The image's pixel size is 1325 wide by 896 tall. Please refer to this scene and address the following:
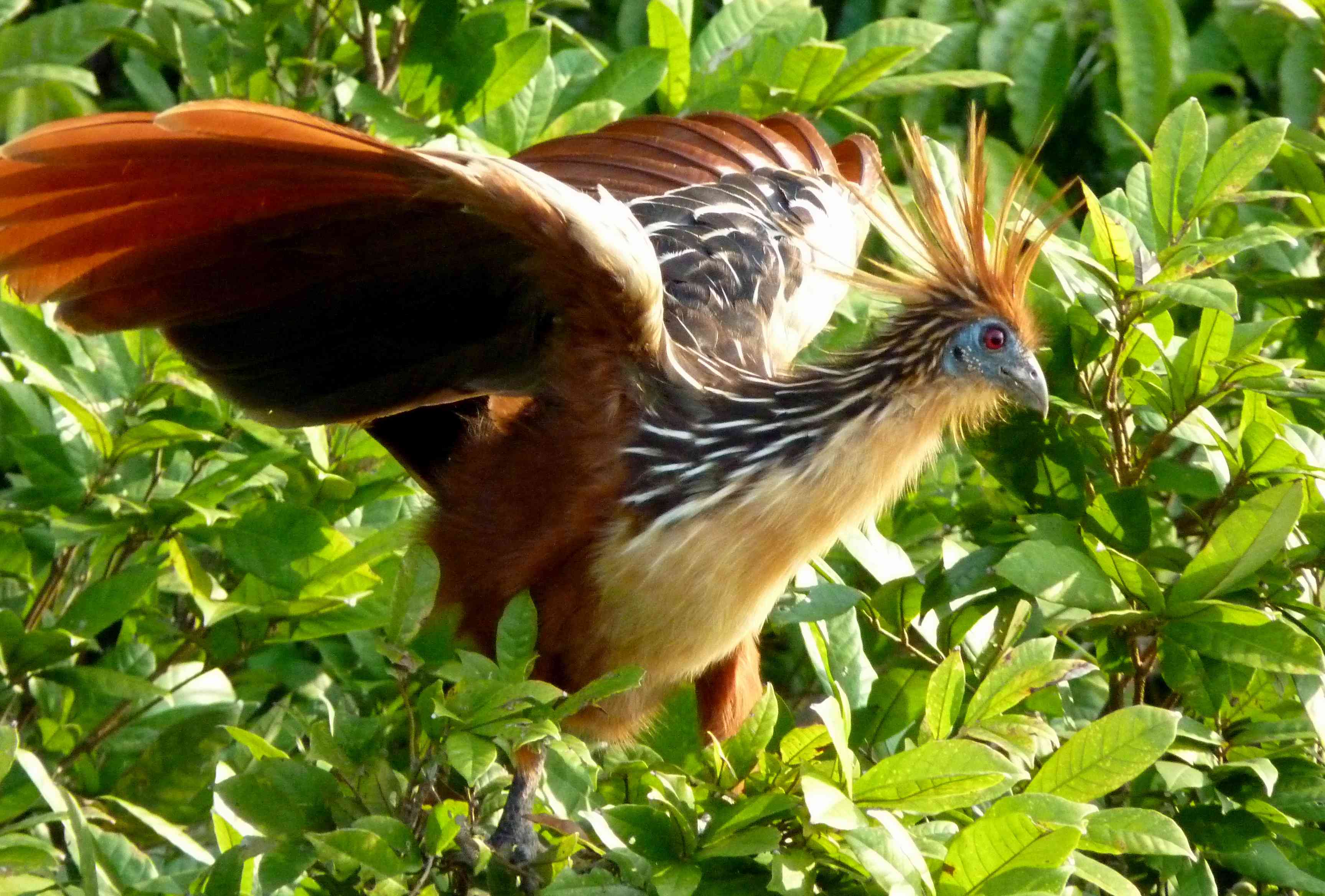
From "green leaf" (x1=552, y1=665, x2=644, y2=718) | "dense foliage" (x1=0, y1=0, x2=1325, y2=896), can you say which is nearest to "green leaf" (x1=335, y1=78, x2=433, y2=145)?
"dense foliage" (x1=0, y1=0, x2=1325, y2=896)

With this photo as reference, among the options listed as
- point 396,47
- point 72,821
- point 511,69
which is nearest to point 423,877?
point 72,821

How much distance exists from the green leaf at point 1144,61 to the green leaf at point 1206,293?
1717 millimetres

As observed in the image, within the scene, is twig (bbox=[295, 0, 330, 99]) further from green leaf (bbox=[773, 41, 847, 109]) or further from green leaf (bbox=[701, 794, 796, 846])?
green leaf (bbox=[701, 794, 796, 846])

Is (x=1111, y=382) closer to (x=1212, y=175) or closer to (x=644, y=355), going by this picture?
(x=1212, y=175)

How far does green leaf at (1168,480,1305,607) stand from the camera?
264 cm

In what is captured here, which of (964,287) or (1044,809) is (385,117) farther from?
(1044,809)

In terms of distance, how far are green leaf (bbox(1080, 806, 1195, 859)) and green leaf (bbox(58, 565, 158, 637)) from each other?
1.86 metres

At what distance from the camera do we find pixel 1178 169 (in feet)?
10.2

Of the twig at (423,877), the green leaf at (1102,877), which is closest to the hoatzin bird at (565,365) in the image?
the twig at (423,877)

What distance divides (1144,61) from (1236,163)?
1.44m

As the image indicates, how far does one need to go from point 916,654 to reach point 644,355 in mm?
822

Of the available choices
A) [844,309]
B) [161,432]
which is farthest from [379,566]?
[844,309]

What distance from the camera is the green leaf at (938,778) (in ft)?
7.29

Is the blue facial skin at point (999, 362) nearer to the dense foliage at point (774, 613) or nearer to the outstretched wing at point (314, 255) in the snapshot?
the dense foliage at point (774, 613)
